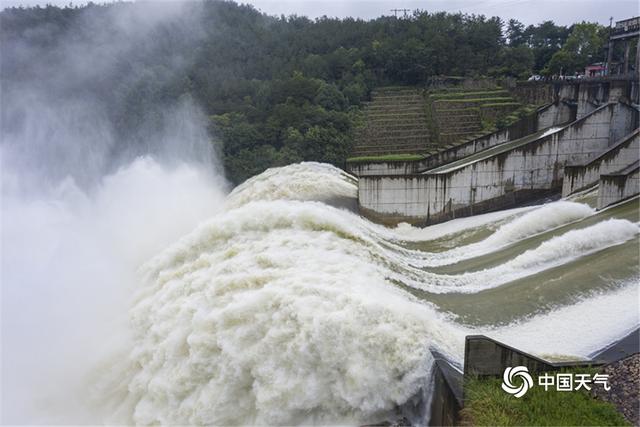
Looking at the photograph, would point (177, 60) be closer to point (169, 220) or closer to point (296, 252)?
point (169, 220)

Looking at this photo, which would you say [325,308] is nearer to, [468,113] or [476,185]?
[476,185]

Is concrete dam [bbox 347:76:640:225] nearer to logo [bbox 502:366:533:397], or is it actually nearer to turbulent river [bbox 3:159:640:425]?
turbulent river [bbox 3:159:640:425]

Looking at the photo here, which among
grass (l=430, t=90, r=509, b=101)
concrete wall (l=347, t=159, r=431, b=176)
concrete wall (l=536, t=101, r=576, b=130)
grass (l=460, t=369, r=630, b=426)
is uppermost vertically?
grass (l=430, t=90, r=509, b=101)

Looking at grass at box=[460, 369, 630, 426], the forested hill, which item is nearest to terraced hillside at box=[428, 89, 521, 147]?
the forested hill

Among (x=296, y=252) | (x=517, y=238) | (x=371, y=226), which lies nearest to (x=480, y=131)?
(x=371, y=226)

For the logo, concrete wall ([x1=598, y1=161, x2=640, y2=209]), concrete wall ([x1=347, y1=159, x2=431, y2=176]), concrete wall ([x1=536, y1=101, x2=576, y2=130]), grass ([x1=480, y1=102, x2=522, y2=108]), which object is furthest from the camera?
grass ([x1=480, y1=102, x2=522, y2=108])

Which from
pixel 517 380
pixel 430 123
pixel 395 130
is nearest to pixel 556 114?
pixel 430 123

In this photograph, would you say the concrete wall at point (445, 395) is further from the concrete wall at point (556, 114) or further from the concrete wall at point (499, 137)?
the concrete wall at point (556, 114)
